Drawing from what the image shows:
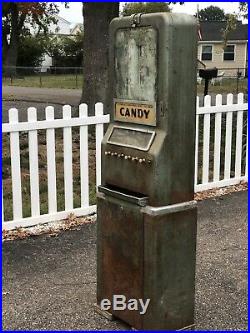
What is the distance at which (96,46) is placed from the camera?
9.34 meters

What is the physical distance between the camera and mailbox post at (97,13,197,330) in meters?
2.87

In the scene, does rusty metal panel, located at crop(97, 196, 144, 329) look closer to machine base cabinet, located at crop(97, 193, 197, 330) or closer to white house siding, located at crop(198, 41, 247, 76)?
machine base cabinet, located at crop(97, 193, 197, 330)

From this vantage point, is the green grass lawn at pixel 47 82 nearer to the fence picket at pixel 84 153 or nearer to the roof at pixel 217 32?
the roof at pixel 217 32

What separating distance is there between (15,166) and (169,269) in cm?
232

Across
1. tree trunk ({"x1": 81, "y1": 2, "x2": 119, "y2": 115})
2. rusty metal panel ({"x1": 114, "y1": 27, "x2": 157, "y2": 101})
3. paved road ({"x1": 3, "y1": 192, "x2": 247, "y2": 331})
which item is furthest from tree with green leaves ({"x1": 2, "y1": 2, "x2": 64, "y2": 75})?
rusty metal panel ({"x1": 114, "y1": 27, "x2": 157, "y2": 101})

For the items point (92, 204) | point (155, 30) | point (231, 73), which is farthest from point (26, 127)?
point (231, 73)

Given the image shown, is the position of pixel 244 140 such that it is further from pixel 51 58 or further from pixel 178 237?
pixel 51 58

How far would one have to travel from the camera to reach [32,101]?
1669 cm

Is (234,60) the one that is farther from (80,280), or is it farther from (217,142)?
(80,280)

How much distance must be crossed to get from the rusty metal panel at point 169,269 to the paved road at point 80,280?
262mm

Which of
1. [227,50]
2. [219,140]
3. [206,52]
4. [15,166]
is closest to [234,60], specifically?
[227,50]

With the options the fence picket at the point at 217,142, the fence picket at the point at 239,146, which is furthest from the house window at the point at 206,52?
the fence picket at the point at 217,142

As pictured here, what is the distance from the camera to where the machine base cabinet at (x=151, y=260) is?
9.77 feet

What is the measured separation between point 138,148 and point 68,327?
1.25 m
